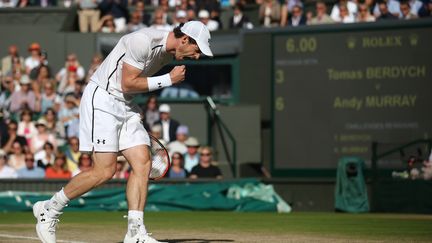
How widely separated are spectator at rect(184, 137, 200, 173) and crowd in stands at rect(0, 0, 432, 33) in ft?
9.72

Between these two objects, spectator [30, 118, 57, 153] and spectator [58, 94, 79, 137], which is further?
spectator [58, 94, 79, 137]

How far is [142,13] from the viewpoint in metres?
24.4

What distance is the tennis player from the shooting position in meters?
9.95

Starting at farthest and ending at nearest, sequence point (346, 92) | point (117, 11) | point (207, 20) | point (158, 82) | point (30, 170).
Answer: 1. point (117, 11)
2. point (207, 20)
3. point (30, 170)
4. point (346, 92)
5. point (158, 82)

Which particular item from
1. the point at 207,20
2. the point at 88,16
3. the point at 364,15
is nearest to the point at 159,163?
the point at 364,15

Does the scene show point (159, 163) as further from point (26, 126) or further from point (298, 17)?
point (298, 17)

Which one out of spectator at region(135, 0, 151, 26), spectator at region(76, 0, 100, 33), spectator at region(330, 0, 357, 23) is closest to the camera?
spectator at region(330, 0, 357, 23)

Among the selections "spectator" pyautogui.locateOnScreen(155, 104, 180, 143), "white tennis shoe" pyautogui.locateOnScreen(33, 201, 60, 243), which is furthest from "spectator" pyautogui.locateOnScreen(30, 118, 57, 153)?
"white tennis shoe" pyautogui.locateOnScreen(33, 201, 60, 243)

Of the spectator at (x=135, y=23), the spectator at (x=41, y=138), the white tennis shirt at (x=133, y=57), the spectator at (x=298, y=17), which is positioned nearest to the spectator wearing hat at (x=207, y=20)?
the spectator at (x=135, y=23)

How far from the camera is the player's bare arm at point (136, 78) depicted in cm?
993

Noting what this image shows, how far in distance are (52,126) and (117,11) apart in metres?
3.94

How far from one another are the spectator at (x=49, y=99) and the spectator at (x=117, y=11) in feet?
7.74

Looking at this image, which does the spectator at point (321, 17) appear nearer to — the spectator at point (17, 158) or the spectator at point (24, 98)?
the spectator at point (24, 98)

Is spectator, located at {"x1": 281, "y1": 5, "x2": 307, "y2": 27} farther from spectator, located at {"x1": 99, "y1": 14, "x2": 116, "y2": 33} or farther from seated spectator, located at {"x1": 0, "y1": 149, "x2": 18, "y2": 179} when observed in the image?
seated spectator, located at {"x1": 0, "y1": 149, "x2": 18, "y2": 179}
